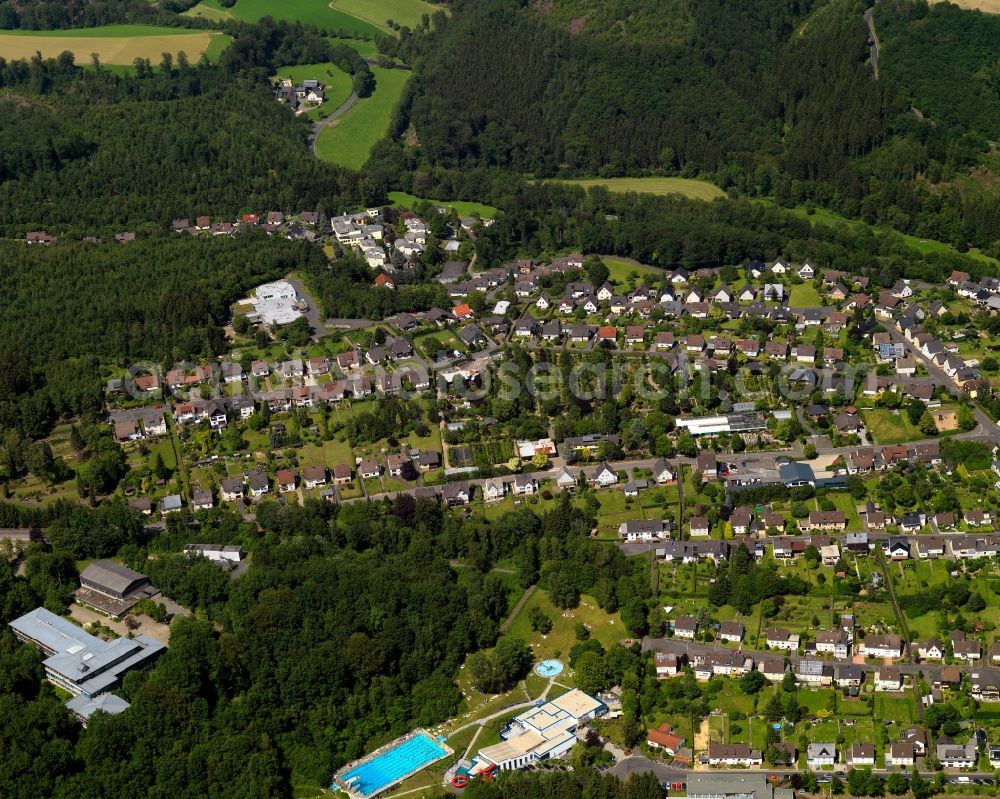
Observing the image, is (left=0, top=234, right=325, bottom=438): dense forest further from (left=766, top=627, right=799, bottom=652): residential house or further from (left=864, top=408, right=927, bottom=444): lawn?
(left=766, top=627, right=799, bottom=652): residential house

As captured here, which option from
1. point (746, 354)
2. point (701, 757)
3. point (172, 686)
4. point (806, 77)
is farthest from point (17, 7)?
point (701, 757)

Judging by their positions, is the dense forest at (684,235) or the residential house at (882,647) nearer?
the residential house at (882,647)

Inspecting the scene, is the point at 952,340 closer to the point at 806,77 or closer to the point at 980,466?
the point at 980,466

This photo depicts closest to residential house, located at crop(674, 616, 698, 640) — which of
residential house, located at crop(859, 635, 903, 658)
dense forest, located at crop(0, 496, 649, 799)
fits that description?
dense forest, located at crop(0, 496, 649, 799)

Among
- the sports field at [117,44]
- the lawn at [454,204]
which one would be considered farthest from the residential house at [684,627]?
the sports field at [117,44]

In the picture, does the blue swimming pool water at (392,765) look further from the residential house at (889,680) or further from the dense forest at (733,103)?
the dense forest at (733,103)

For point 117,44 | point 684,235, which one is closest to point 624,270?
point 684,235
